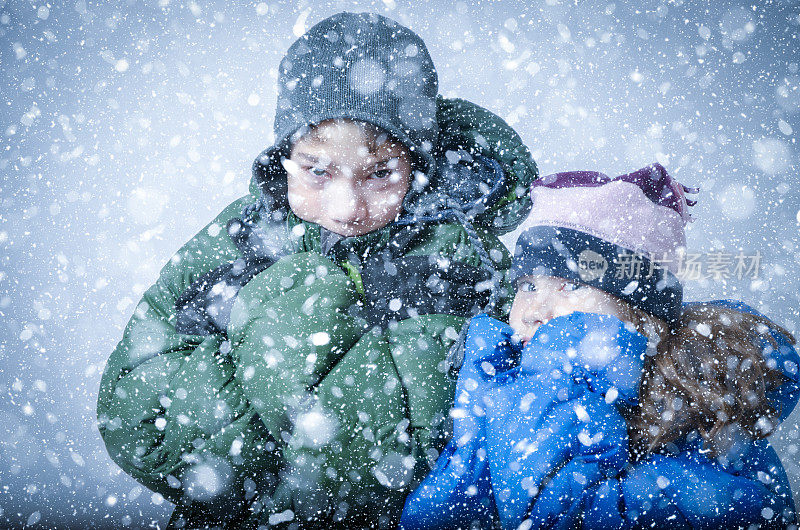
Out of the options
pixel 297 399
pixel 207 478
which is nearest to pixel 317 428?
pixel 297 399

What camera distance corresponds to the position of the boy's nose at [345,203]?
70 cm

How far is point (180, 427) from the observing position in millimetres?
638

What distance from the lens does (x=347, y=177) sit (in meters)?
0.69

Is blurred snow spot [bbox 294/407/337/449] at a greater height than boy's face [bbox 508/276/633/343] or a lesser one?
lesser

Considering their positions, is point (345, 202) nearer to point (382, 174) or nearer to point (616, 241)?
point (382, 174)

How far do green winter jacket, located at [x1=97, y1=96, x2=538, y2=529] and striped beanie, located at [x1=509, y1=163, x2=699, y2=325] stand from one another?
112 millimetres

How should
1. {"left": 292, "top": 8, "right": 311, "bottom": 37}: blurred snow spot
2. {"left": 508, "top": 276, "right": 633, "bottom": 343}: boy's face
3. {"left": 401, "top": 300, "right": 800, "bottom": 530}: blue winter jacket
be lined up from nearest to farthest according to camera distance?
1. {"left": 401, "top": 300, "right": 800, "bottom": 530}: blue winter jacket
2. {"left": 508, "top": 276, "right": 633, "bottom": 343}: boy's face
3. {"left": 292, "top": 8, "right": 311, "bottom": 37}: blurred snow spot

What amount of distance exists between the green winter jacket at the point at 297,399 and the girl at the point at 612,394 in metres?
0.04

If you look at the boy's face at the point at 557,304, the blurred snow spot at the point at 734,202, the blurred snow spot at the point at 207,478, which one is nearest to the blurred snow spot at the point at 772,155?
the blurred snow spot at the point at 734,202

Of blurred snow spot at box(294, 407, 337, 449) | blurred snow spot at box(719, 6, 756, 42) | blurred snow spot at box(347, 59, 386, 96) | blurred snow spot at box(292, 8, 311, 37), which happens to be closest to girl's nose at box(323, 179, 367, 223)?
blurred snow spot at box(347, 59, 386, 96)

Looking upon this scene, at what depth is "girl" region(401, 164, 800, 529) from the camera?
0.54 metres

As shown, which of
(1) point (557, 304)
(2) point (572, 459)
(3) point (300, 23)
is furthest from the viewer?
(3) point (300, 23)

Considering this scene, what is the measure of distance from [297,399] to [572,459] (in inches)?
10.7

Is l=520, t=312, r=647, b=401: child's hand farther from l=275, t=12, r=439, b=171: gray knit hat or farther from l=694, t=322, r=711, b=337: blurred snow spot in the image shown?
l=275, t=12, r=439, b=171: gray knit hat
